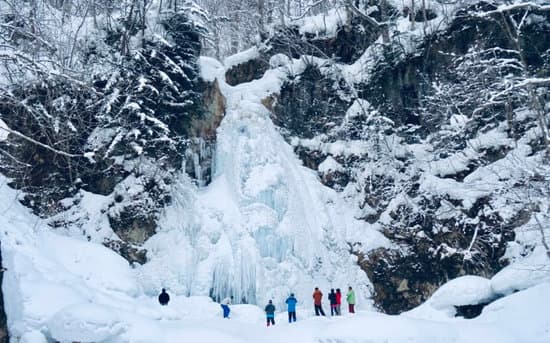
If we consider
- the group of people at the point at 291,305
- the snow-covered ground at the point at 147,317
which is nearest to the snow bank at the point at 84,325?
the snow-covered ground at the point at 147,317

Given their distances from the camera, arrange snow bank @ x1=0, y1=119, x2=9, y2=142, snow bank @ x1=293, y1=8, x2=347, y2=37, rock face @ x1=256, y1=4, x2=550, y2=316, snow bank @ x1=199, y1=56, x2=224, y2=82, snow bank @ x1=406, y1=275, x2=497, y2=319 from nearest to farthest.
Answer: snow bank @ x1=0, y1=119, x2=9, y2=142
snow bank @ x1=406, y1=275, x2=497, y2=319
rock face @ x1=256, y1=4, x2=550, y2=316
snow bank @ x1=199, y1=56, x2=224, y2=82
snow bank @ x1=293, y1=8, x2=347, y2=37

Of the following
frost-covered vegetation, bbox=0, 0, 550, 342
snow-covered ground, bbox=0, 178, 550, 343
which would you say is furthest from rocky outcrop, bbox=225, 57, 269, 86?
snow-covered ground, bbox=0, 178, 550, 343

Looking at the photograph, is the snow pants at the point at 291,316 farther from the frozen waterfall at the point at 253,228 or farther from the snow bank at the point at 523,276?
the snow bank at the point at 523,276

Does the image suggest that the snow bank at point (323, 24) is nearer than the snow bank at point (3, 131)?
No

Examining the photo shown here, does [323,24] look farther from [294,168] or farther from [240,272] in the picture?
[240,272]

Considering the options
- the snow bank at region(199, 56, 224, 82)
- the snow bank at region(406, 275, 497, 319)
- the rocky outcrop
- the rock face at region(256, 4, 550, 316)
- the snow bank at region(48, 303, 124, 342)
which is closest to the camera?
the snow bank at region(48, 303, 124, 342)

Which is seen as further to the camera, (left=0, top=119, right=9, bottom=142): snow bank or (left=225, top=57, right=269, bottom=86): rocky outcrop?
(left=225, top=57, right=269, bottom=86): rocky outcrop

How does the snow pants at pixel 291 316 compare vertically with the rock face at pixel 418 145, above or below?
below

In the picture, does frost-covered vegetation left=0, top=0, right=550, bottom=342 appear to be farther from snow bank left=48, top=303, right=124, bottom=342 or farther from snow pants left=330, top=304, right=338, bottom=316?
snow bank left=48, top=303, right=124, bottom=342

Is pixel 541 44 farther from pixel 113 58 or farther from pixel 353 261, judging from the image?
pixel 113 58

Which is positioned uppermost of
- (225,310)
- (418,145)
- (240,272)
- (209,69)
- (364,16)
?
(364,16)

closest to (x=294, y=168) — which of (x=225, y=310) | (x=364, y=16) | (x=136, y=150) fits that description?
(x=136, y=150)

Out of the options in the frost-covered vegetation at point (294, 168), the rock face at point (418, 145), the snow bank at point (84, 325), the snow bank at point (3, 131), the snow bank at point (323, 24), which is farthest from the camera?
the snow bank at point (323, 24)

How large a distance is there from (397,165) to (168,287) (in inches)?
346
